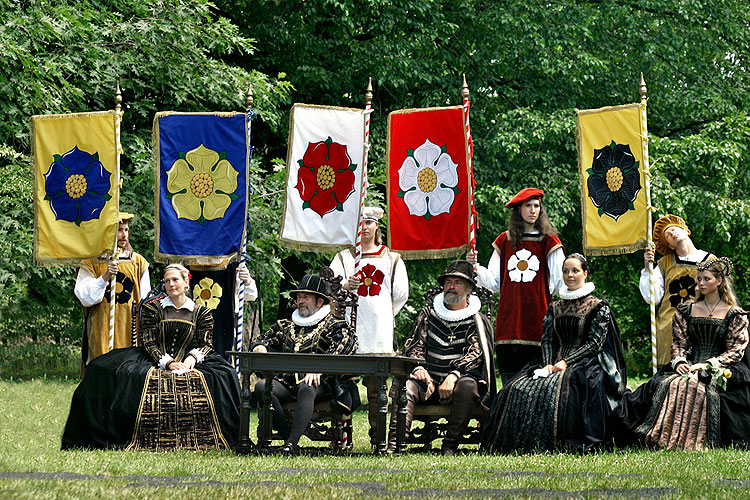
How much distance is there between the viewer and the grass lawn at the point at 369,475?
17.8 ft

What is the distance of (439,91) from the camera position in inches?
616

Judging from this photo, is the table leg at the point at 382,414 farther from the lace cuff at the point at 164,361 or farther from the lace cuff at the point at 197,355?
the lace cuff at the point at 164,361

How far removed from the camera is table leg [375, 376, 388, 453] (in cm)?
753


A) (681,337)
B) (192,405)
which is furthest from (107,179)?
(681,337)

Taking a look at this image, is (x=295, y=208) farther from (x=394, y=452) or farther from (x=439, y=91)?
(x=439, y=91)

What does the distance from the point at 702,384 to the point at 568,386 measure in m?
0.96

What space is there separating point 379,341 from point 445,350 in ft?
2.84

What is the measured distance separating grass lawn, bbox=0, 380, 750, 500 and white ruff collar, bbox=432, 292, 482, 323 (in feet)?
3.77

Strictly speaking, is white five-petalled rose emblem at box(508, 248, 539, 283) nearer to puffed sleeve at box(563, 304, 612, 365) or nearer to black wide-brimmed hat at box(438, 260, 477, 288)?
black wide-brimmed hat at box(438, 260, 477, 288)

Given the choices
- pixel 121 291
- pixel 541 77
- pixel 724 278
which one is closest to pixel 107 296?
pixel 121 291

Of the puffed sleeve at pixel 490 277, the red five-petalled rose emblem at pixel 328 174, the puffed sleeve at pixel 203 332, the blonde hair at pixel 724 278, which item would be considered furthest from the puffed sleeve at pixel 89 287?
the blonde hair at pixel 724 278

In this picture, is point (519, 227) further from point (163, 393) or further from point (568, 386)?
point (163, 393)

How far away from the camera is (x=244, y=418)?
7816mm

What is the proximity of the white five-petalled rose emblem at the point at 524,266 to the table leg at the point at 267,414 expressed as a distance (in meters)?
2.26
